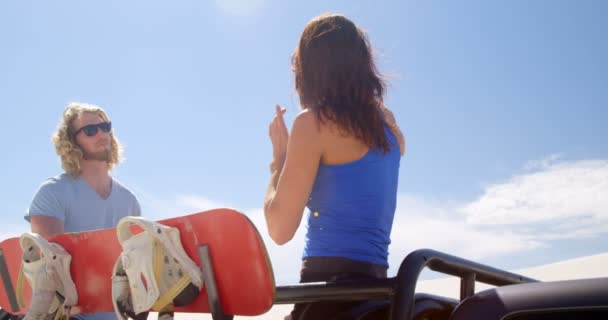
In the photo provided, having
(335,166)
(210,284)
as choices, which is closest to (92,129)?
(335,166)

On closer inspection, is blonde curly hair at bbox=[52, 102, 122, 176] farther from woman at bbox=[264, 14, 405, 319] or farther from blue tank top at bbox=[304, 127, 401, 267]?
blue tank top at bbox=[304, 127, 401, 267]

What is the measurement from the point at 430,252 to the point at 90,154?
3.53m

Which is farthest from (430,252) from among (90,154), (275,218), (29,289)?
(90,154)

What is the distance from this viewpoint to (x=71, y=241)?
2.52m

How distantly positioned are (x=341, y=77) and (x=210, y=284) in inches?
40.2

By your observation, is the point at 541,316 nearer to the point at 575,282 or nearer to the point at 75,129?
the point at 575,282

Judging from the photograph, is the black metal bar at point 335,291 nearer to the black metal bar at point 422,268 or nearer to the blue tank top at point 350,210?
the black metal bar at point 422,268

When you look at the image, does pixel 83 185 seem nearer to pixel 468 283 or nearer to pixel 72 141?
pixel 72 141

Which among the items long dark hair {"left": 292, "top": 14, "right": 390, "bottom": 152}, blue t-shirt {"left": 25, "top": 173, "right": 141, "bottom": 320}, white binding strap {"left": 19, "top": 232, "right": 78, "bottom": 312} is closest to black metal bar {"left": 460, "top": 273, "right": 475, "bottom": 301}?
long dark hair {"left": 292, "top": 14, "right": 390, "bottom": 152}

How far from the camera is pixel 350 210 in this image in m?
2.36

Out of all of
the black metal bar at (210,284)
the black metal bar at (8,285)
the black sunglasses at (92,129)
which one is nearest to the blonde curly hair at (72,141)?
the black sunglasses at (92,129)

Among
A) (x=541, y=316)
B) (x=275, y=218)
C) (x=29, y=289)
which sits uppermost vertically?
(x=275, y=218)

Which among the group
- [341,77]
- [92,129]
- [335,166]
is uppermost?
[341,77]

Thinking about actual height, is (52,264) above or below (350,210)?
below
